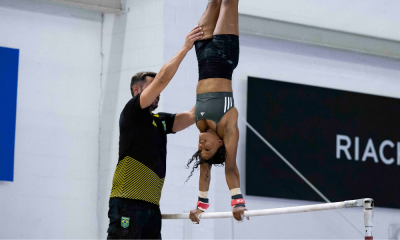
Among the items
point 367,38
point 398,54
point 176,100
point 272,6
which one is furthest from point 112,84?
point 398,54

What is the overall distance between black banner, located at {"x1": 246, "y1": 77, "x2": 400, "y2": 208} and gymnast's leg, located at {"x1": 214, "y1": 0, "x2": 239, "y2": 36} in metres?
3.01

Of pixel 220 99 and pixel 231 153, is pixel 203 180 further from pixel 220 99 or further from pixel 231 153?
pixel 220 99

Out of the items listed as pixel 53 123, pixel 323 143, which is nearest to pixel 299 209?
pixel 53 123

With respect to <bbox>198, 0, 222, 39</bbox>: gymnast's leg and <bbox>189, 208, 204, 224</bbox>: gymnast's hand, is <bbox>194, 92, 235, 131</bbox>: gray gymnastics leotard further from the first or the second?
<bbox>189, 208, 204, 224</bbox>: gymnast's hand

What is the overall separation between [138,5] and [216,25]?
8.77 feet

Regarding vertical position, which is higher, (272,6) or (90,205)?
(272,6)

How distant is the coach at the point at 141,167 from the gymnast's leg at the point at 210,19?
0.16ft

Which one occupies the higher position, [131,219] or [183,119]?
[183,119]

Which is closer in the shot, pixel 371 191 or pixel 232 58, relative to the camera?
pixel 232 58

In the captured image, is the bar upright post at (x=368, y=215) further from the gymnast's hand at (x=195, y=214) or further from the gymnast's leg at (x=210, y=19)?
the gymnast's leg at (x=210, y=19)

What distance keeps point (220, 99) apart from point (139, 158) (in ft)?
2.45

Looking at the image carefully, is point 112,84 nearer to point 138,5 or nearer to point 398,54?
point 138,5

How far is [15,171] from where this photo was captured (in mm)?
5621

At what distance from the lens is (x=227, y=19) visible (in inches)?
136
